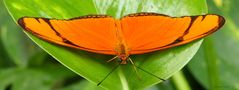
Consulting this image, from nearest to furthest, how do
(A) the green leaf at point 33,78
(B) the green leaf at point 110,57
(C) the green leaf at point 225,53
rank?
(B) the green leaf at point 110,57, (C) the green leaf at point 225,53, (A) the green leaf at point 33,78

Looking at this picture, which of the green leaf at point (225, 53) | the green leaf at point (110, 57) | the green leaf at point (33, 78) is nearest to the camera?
the green leaf at point (110, 57)

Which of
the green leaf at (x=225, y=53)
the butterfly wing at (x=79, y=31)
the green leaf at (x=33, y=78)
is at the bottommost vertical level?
the green leaf at (x=225, y=53)

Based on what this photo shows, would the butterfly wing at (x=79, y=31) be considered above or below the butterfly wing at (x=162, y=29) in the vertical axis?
above

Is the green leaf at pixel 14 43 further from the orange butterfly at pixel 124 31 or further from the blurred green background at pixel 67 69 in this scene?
the orange butterfly at pixel 124 31

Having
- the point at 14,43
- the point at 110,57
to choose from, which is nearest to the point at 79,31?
the point at 110,57

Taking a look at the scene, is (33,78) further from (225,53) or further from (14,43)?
(225,53)

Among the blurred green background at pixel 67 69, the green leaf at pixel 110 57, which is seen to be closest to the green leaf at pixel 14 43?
the blurred green background at pixel 67 69

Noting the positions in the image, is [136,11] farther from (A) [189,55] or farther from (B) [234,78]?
(B) [234,78]
